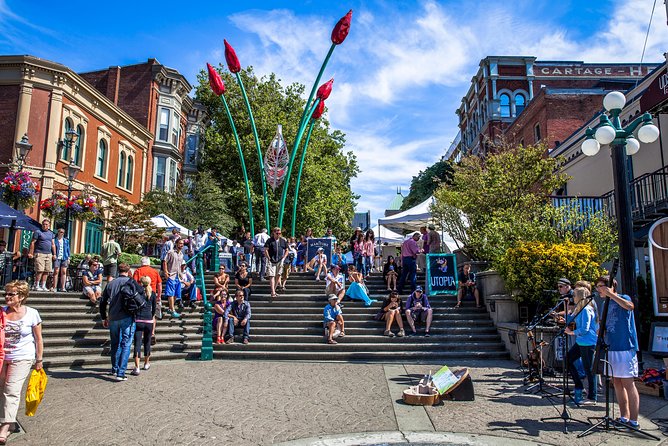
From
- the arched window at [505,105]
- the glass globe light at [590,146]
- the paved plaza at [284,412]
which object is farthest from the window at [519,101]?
the paved plaza at [284,412]

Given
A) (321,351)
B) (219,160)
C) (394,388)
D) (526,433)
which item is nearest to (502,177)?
(321,351)

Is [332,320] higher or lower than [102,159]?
lower

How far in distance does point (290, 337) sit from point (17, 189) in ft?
31.5

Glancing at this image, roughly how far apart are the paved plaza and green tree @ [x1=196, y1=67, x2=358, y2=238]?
2177cm

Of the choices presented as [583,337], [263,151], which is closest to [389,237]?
[263,151]

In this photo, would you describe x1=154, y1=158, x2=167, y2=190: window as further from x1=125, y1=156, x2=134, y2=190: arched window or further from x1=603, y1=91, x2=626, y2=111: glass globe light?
x1=603, y1=91, x2=626, y2=111: glass globe light

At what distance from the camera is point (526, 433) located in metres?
5.75

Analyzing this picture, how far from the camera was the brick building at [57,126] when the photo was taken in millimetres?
22250

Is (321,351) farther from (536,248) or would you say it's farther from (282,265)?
(536,248)

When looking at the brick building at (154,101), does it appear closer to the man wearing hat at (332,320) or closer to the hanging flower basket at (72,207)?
the hanging flower basket at (72,207)

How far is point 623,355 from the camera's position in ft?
19.2

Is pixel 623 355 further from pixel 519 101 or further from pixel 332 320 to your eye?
pixel 519 101

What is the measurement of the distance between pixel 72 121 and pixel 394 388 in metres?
22.5

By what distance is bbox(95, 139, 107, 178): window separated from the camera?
2681 cm
